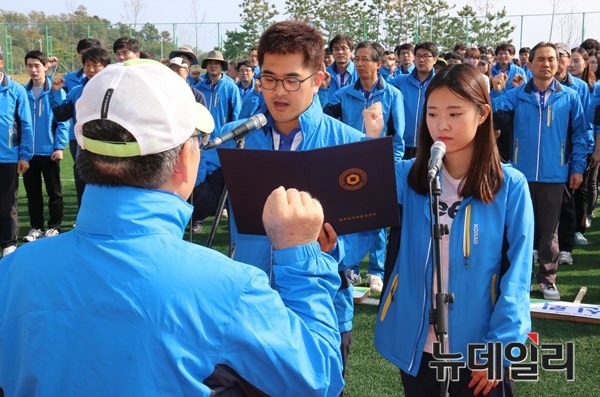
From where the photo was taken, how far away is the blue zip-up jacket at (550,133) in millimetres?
6297

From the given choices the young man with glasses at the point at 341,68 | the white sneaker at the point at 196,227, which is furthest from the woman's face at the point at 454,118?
the young man with glasses at the point at 341,68

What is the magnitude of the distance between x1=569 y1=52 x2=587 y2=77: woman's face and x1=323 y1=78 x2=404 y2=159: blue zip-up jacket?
306 cm

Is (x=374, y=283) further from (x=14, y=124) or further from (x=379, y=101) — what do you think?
(x=14, y=124)

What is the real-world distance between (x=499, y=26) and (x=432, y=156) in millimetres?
28203

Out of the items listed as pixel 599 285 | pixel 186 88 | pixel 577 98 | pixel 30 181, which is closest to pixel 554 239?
pixel 599 285

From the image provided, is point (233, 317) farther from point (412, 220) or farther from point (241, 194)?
point (412, 220)

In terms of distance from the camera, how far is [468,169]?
279 centimetres

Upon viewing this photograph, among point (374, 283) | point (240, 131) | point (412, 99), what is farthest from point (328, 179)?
point (412, 99)

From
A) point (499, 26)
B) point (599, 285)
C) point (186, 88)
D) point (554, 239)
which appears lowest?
point (599, 285)

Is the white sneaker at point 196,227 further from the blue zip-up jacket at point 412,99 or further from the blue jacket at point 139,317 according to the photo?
the blue jacket at point 139,317

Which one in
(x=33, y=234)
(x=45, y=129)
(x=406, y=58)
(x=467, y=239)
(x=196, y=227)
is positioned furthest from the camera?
(x=406, y=58)

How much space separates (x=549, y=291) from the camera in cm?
621

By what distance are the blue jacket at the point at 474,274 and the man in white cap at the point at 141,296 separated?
1.32m

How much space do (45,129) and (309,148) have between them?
7.07 m
